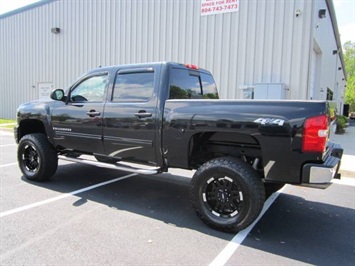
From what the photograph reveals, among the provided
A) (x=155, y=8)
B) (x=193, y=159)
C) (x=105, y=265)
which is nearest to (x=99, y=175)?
(x=193, y=159)

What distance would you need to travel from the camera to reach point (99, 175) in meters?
6.25

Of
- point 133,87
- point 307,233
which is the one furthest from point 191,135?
point 307,233

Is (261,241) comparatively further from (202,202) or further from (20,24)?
(20,24)

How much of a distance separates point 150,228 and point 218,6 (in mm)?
9815

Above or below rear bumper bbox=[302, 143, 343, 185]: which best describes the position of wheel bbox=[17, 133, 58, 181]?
below

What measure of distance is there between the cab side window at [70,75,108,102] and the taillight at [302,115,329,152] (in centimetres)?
308

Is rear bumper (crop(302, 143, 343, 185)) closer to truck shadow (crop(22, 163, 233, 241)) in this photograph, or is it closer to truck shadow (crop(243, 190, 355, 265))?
truck shadow (crop(243, 190, 355, 265))

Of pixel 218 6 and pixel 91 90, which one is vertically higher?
pixel 218 6

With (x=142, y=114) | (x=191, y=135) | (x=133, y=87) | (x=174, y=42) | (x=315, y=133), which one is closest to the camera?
(x=315, y=133)

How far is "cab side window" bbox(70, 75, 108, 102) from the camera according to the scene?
496 cm

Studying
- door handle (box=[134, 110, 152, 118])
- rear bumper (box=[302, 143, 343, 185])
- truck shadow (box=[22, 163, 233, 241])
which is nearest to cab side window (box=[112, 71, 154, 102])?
door handle (box=[134, 110, 152, 118])

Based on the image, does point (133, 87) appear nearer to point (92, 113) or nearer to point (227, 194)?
point (92, 113)

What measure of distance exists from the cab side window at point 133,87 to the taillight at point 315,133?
6.95ft

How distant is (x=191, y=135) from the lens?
3938 millimetres
